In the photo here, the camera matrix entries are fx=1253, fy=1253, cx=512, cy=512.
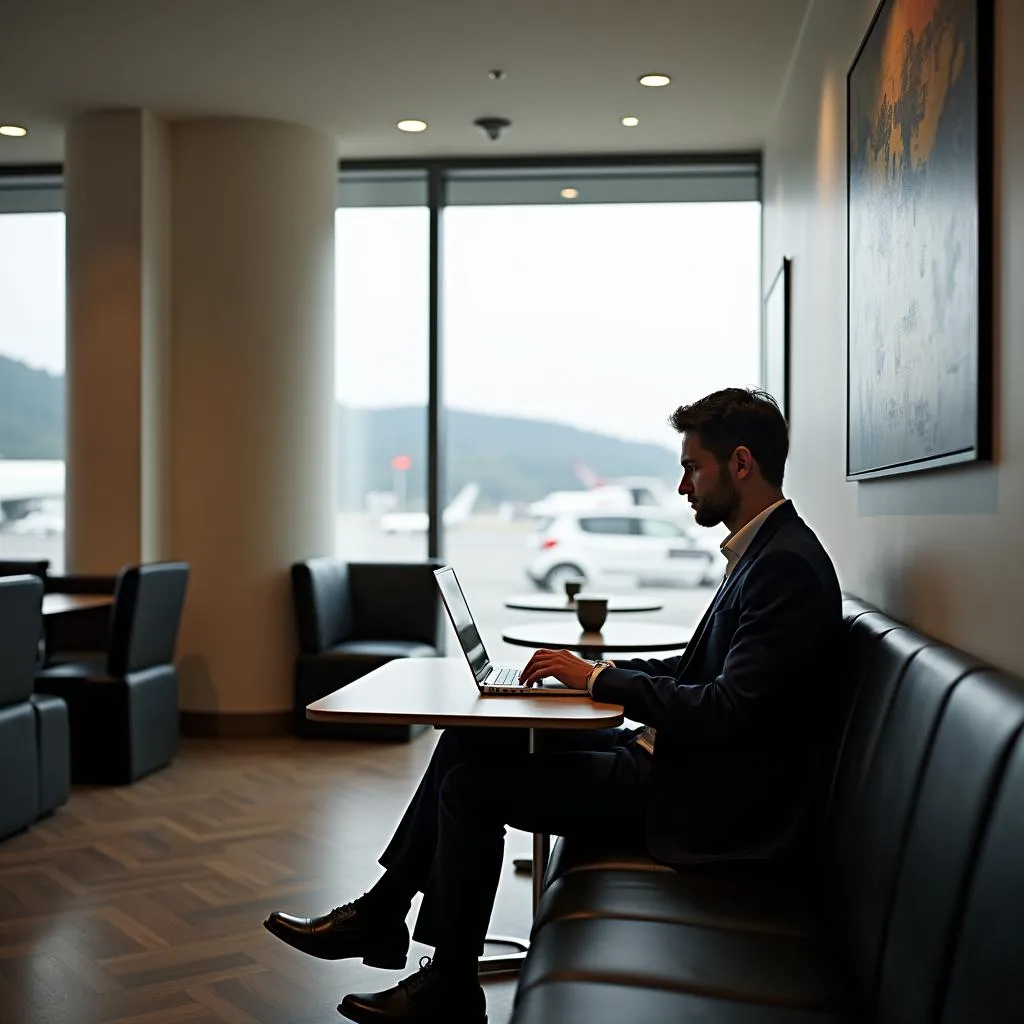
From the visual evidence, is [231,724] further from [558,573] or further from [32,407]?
[32,407]

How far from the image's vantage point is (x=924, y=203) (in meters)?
2.45

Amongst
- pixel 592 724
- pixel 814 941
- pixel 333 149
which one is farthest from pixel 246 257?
pixel 814 941

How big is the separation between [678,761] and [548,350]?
5.01 meters

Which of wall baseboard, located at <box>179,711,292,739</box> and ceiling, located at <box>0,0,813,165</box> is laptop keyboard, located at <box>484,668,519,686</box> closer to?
ceiling, located at <box>0,0,813,165</box>

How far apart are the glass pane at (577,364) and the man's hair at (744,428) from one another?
4.36 metres

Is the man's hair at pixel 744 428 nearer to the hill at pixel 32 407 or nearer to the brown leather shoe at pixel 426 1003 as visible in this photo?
the brown leather shoe at pixel 426 1003

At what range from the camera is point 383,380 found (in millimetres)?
7297

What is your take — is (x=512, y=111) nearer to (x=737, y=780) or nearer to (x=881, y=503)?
(x=881, y=503)

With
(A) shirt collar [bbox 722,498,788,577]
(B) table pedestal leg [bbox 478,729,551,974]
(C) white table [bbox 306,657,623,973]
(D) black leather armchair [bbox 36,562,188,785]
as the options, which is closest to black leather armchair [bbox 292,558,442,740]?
(D) black leather armchair [bbox 36,562,188,785]

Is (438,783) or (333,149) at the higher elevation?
(333,149)

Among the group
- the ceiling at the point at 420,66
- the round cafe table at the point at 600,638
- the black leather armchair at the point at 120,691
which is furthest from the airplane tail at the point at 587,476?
the round cafe table at the point at 600,638

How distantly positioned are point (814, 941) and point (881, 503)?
1340 mm

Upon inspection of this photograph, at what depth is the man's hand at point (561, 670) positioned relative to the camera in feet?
8.39

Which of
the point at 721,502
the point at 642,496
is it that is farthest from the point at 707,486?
the point at 642,496
